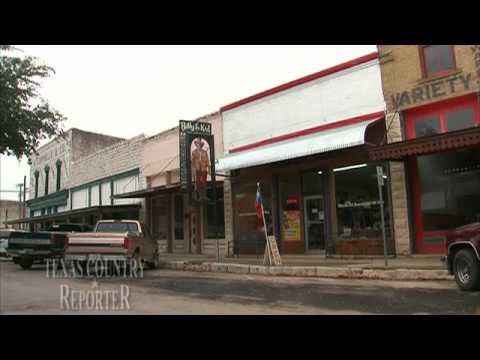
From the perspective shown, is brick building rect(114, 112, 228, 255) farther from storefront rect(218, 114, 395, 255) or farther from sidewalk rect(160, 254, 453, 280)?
sidewalk rect(160, 254, 453, 280)

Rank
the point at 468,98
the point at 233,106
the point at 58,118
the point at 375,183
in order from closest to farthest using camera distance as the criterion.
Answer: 1. the point at 468,98
2. the point at 375,183
3. the point at 58,118
4. the point at 233,106

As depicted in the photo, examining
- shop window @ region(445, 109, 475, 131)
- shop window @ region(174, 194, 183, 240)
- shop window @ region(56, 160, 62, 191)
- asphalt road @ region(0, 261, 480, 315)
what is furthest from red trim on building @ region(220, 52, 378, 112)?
shop window @ region(56, 160, 62, 191)

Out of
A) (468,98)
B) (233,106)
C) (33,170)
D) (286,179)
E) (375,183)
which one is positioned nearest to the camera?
(468,98)

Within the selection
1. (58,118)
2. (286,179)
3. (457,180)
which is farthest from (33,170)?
(457,180)

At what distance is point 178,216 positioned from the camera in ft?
82.6

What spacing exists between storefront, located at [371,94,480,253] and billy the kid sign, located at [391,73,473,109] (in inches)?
11.5

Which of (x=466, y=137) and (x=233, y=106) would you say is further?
(x=233, y=106)

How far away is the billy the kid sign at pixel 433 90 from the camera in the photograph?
14.2 meters

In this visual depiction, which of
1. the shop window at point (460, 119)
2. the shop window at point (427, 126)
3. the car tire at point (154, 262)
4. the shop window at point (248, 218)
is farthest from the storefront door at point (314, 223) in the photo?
the car tire at point (154, 262)

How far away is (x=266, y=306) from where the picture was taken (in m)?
8.41

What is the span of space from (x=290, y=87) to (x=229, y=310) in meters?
13.0

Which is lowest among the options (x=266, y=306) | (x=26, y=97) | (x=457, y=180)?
(x=266, y=306)

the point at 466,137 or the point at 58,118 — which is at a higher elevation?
the point at 58,118

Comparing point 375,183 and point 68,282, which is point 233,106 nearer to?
point 375,183
